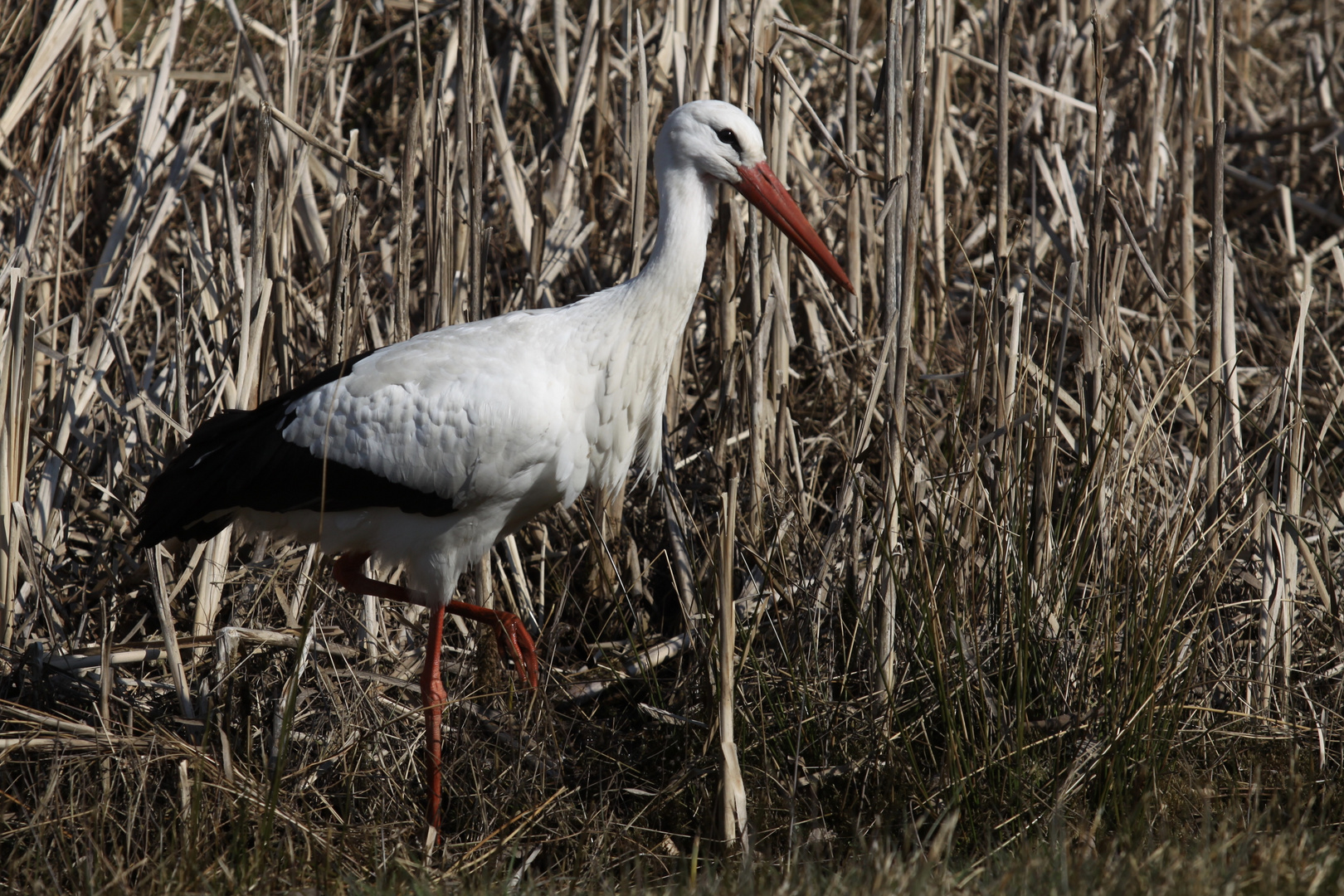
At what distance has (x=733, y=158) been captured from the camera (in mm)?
3141

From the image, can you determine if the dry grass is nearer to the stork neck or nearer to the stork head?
the stork head

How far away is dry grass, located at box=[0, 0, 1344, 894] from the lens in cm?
285

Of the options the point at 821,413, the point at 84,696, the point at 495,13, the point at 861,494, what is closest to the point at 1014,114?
the point at 821,413

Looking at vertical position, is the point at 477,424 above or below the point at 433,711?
above

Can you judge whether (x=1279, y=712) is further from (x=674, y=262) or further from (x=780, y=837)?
(x=674, y=262)

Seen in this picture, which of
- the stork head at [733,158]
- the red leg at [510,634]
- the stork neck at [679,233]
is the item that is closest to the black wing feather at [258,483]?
the red leg at [510,634]

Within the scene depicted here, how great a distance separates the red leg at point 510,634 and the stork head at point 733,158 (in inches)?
53.6

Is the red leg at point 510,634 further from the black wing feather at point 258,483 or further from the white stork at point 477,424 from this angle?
the black wing feather at point 258,483

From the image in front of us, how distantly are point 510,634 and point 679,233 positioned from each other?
1244 millimetres

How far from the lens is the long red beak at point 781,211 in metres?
3.16

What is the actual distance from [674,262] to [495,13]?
247cm

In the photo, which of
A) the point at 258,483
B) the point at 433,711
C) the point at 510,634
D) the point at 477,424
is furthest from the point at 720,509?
the point at 258,483

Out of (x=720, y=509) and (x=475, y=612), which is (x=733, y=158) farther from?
(x=475, y=612)

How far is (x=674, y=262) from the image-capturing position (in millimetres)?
3158
